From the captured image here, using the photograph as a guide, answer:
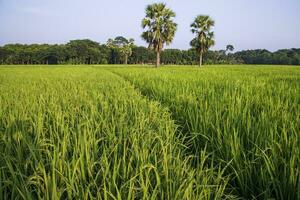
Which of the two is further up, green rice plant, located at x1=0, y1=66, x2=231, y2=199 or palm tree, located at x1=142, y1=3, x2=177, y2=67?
palm tree, located at x1=142, y1=3, x2=177, y2=67

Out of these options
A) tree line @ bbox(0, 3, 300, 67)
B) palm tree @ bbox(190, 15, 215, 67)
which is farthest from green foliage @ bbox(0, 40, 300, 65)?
palm tree @ bbox(190, 15, 215, 67)

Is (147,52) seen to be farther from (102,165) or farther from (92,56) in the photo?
(102,165)

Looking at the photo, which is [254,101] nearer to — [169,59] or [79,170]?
[79,170]

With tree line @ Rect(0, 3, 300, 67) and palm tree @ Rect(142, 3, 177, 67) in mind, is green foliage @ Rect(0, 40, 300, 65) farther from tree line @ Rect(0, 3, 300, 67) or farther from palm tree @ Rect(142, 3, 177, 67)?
palm tree @ Rect(142, 3, 177, 67)

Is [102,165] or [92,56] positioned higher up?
[92,56]

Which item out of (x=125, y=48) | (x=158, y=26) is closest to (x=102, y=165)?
(x=158, y=26)

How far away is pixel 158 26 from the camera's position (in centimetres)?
4381

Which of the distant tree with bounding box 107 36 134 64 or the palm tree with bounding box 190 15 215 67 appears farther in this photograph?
the distant tree with bounding box 107 36 134 64

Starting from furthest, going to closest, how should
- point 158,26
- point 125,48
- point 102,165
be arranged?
1. point 125,48
2. point 158,26
3. point 102,165

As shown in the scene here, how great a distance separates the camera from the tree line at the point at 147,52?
146 feet

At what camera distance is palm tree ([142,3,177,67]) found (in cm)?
4397

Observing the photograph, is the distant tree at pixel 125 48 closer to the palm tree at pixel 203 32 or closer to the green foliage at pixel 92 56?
the green foliage at pixel 92 56

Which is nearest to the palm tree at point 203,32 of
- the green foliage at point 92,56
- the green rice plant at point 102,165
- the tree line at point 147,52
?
the tree line at point 147,52

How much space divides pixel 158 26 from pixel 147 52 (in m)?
69.3
